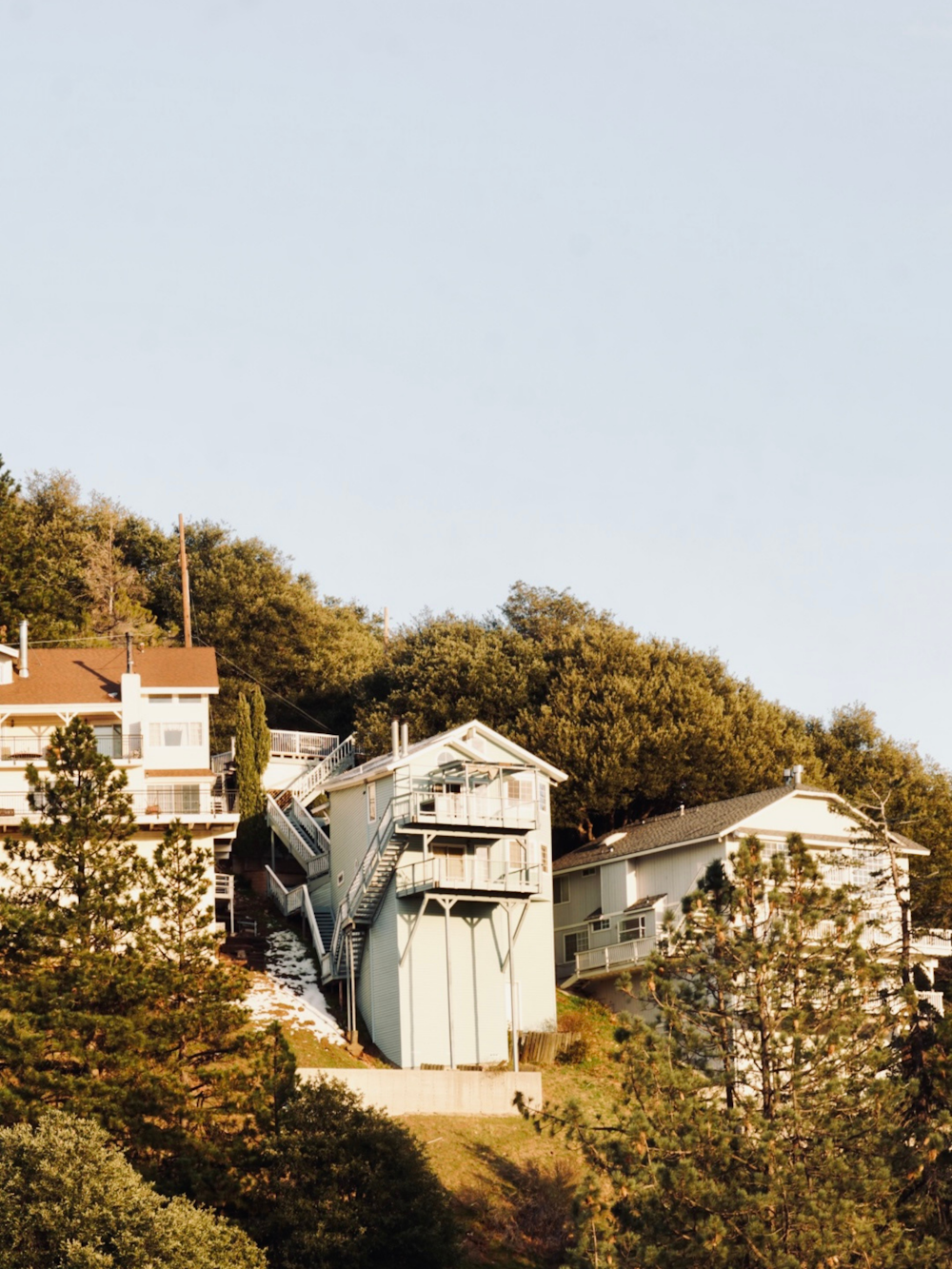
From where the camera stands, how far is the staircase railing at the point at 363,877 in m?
46.3

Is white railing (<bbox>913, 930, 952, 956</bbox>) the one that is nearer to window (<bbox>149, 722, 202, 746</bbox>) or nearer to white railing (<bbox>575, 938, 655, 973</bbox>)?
white railing (<bbox>575, 938, 655, 973</bbox>)

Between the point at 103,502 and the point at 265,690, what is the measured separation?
14.0 m

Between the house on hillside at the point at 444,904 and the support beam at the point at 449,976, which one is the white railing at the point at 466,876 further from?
the support beam at the point at 449,976

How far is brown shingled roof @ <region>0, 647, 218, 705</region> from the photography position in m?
51.2

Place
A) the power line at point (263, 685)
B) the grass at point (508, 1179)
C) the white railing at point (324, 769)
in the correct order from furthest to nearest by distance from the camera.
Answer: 1. the power line at point (263, 685)
2. the white railing at point (324, 769)
3. the grass at point (508, 1179)

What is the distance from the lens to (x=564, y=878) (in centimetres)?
5547

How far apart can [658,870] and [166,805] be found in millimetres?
14909

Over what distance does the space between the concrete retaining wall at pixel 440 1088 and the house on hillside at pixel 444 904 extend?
148 inches

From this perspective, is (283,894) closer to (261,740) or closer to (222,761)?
(261,740)

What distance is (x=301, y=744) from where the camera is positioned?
6338 cm

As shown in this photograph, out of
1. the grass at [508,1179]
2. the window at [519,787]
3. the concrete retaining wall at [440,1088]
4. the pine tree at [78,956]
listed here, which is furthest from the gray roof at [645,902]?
the pine tree at [78,956]

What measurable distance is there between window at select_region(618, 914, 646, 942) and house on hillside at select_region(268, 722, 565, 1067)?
3523mm

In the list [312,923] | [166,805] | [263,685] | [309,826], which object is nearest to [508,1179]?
[312,923]

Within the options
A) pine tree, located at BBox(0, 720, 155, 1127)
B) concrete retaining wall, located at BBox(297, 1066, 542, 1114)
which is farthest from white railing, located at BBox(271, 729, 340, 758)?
pine tree, located at BBox(0, 720, 155, 1127)
